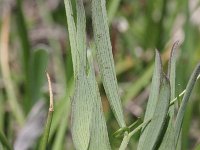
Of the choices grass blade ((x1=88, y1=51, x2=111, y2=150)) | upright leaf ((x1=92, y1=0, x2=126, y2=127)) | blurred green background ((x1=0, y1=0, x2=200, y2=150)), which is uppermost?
upright leaf ((x1=92, y1=0, x2=126, y2=127))

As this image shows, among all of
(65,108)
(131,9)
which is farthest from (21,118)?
(131,9)

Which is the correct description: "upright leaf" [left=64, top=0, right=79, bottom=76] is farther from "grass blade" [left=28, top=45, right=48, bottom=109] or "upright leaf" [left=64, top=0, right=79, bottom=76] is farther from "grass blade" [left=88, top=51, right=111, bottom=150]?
"grass blade" [left=28, top=45, right=48, bottom=109]

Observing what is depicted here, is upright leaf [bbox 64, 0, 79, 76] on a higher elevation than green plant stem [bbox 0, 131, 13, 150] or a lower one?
higher

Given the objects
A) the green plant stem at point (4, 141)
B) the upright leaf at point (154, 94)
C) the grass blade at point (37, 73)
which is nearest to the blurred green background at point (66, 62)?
the grass blade at point (37, 73)

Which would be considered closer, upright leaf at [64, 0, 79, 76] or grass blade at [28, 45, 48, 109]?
upright leaf at [64, 0, 79, 76]

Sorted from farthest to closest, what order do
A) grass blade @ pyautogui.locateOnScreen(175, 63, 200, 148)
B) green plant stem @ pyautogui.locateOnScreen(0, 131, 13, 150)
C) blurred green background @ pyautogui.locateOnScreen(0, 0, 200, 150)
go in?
blurred green background @ pyautogui.locateOnScreen(0, 0, 200, 150)
green plant stem @ pyautogui.locateOnScreen(0, 131, 13, 150)
grass blade @ pyautogui.locateOnScreen(175, 63, 200, 148)

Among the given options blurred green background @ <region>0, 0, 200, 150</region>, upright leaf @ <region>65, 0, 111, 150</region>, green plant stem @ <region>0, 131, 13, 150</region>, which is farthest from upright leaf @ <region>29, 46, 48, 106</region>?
upright leaf @ <region>65, 0, 111, 150</region>
